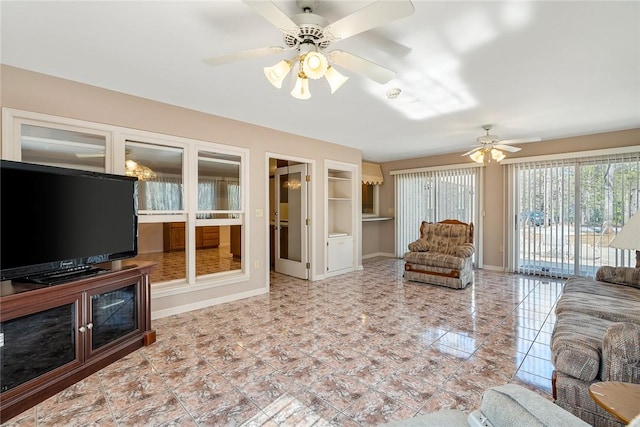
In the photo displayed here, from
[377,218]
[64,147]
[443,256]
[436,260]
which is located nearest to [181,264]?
[64,147]

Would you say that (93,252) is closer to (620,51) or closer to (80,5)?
(80,5)

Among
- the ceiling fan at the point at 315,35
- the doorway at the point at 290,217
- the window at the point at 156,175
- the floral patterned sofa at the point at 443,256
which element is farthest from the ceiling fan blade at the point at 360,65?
the floral patterned sofa at the point at 443,256

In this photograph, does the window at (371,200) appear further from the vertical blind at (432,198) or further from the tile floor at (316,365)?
the tile floor at (316,365)

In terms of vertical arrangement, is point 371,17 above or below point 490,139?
below

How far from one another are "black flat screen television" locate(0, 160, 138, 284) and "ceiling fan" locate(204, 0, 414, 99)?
58.3 inches

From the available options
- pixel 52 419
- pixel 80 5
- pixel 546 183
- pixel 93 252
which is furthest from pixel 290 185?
pixel 546 183

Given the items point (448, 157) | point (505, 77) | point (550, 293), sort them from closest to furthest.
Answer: point (505, 77)
point (550, 293)
point (448, 157)

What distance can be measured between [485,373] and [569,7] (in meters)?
2.58

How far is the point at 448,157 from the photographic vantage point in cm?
651

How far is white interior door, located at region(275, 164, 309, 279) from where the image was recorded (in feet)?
17.1

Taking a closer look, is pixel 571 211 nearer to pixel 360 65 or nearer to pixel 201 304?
pixel 360 65

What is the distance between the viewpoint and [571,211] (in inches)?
197

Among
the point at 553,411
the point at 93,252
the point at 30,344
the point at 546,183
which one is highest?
the point at 546,183

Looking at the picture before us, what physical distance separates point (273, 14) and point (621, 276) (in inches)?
167
